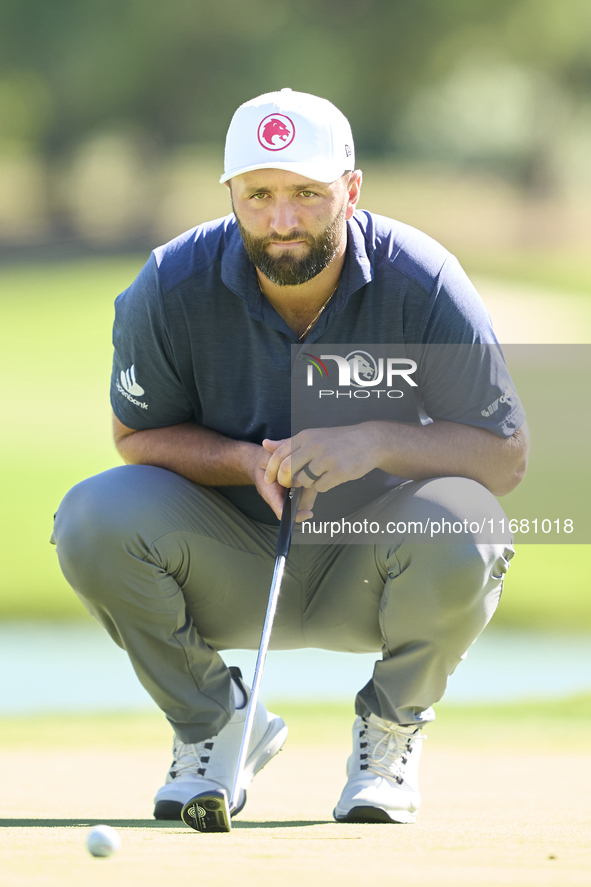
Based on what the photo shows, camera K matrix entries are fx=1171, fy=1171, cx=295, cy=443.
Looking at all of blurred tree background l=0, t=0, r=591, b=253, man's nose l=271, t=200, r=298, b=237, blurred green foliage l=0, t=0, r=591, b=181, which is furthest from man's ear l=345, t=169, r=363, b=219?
blurred green foliage l=0, t=0, r=591, b=181

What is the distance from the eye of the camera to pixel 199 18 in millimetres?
14867

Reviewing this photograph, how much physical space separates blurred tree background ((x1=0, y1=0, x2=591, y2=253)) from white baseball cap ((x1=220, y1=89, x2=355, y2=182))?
40.5ft

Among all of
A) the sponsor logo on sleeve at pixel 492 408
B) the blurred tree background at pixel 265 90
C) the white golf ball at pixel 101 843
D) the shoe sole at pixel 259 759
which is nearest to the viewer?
the white golf ball at pixel 101 843

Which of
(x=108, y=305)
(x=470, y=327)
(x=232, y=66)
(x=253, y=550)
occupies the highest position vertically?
(x=232, y=66)

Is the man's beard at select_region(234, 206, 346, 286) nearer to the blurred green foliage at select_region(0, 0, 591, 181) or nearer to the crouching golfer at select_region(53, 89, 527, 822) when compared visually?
the crouching golfer at select_region(53, 89, 527, 822)

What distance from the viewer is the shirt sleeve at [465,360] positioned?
1.62 m

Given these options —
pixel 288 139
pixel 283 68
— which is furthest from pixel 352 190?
pixel 283 68

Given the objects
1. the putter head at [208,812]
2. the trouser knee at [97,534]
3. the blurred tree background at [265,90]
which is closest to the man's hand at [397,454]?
the trouser knee at [97,534]

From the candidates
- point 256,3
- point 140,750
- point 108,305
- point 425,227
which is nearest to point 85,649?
point 140,750

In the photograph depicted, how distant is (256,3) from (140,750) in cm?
1402

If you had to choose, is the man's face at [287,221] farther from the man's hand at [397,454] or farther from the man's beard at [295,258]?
the man's hand at [397,454]

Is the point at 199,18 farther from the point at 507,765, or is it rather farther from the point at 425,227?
the point at 507,765

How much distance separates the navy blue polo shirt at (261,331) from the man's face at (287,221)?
5 centimetres

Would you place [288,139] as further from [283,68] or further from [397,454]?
[283,68]
